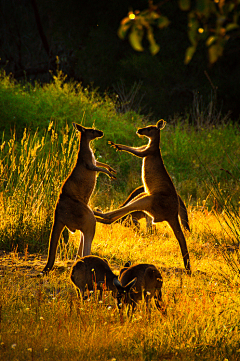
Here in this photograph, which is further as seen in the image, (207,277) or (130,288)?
(207,277)

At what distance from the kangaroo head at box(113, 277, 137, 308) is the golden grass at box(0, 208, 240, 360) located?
0.39ft

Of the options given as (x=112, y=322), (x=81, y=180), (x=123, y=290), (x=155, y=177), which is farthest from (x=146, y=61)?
(x=112, y=322)

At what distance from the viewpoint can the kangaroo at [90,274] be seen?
405 centimetres

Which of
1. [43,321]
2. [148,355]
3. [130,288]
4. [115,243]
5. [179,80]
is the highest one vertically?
[179,80]

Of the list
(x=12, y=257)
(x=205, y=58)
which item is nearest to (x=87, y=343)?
(x=12, y=257)

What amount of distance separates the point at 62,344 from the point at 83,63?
16269 mm

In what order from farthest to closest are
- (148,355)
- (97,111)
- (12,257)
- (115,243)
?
(97,111), (115,243), (12,257), (148,355)

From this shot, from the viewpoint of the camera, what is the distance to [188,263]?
4926mm

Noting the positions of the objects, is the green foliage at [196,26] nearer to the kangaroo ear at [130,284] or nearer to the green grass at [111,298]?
the green grass at [111,298]

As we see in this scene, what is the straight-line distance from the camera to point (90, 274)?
13.5 feet

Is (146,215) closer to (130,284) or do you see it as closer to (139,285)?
(139,285)

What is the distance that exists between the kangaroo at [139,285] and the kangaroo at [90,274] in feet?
0.49

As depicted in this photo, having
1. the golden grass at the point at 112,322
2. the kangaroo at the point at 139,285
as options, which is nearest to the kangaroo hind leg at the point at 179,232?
the golden grass at the point at 112,322

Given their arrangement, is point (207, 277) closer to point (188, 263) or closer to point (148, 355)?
point (188, 263)
